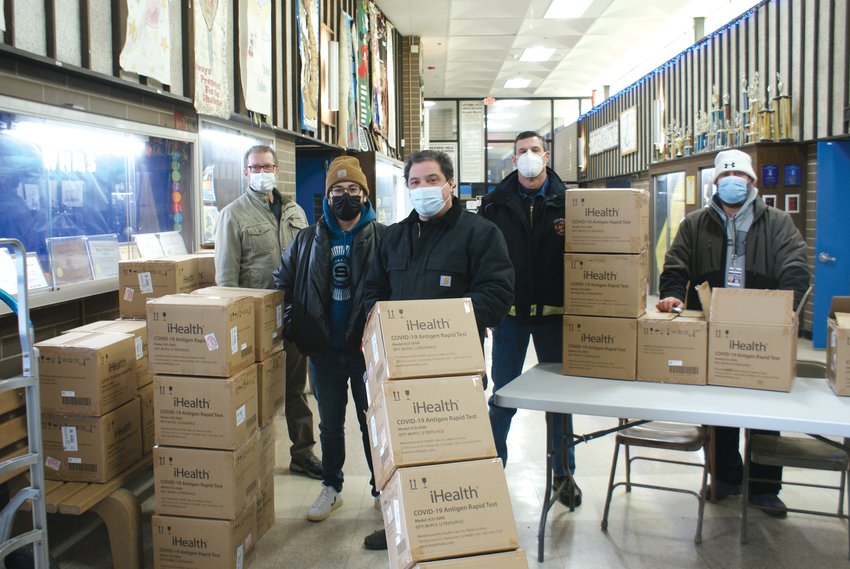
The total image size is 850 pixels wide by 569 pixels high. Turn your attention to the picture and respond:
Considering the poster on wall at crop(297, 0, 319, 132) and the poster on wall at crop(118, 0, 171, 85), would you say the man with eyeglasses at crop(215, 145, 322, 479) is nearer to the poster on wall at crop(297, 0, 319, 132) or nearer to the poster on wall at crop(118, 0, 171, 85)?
the poster on wall at crop(118, 0, 171, 85)

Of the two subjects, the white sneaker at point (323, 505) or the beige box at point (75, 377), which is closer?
the beige box at point (75, 377)

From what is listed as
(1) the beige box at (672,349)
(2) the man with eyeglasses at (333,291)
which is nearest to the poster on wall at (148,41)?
(2) the man with eyeglasses at (333,291)

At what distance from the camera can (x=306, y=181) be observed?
23.8 feet

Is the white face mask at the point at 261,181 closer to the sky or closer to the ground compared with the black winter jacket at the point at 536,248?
closer to the sky

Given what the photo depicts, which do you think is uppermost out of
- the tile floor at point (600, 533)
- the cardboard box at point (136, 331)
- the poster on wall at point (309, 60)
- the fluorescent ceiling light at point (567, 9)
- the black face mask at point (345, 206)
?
the fluorescent ceiling light at point (567, 9)

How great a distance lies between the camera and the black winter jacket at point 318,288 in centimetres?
295

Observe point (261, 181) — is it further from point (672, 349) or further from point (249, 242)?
point (672, 349)

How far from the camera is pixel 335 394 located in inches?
122

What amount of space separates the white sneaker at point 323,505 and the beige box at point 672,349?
1496 mm

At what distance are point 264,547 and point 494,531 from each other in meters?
1.41

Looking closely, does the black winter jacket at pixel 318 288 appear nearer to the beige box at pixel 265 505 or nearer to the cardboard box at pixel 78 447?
the beige box at pixel 265 505

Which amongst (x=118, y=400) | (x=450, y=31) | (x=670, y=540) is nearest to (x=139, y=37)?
(x=118, y=400)

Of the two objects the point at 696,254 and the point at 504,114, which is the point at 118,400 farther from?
the point at 504,114

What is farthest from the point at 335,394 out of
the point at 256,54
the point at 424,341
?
the point at 256,54
